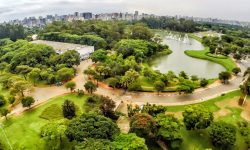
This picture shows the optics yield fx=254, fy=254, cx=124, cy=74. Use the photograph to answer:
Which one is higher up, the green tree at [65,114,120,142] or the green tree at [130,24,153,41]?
the green tree at [130,24,153,41]

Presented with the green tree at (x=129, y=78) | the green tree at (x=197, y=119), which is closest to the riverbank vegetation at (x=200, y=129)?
the green tree at (x=197, y=119)

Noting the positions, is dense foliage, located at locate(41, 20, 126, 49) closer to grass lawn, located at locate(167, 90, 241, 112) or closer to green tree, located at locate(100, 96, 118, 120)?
grass lawn, located at locate(167, 90, 241, 112)

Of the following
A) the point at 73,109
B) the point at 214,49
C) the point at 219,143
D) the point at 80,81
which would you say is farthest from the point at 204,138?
the point at 214,49

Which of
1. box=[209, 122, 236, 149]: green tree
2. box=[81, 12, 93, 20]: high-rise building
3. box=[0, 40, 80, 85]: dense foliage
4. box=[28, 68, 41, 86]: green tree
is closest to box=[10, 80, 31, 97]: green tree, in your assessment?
box=[28, 68, 41, 86]: green tree

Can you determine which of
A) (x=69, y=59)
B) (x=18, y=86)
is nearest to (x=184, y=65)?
(x=69, y=59)

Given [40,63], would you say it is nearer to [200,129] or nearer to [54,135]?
[54,135]

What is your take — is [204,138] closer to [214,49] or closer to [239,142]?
[239,142]

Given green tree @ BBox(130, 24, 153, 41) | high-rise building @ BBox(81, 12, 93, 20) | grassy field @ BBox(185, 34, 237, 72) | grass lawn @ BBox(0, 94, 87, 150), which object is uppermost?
high-rise building @ BBox(81, 12, 93, 20)
